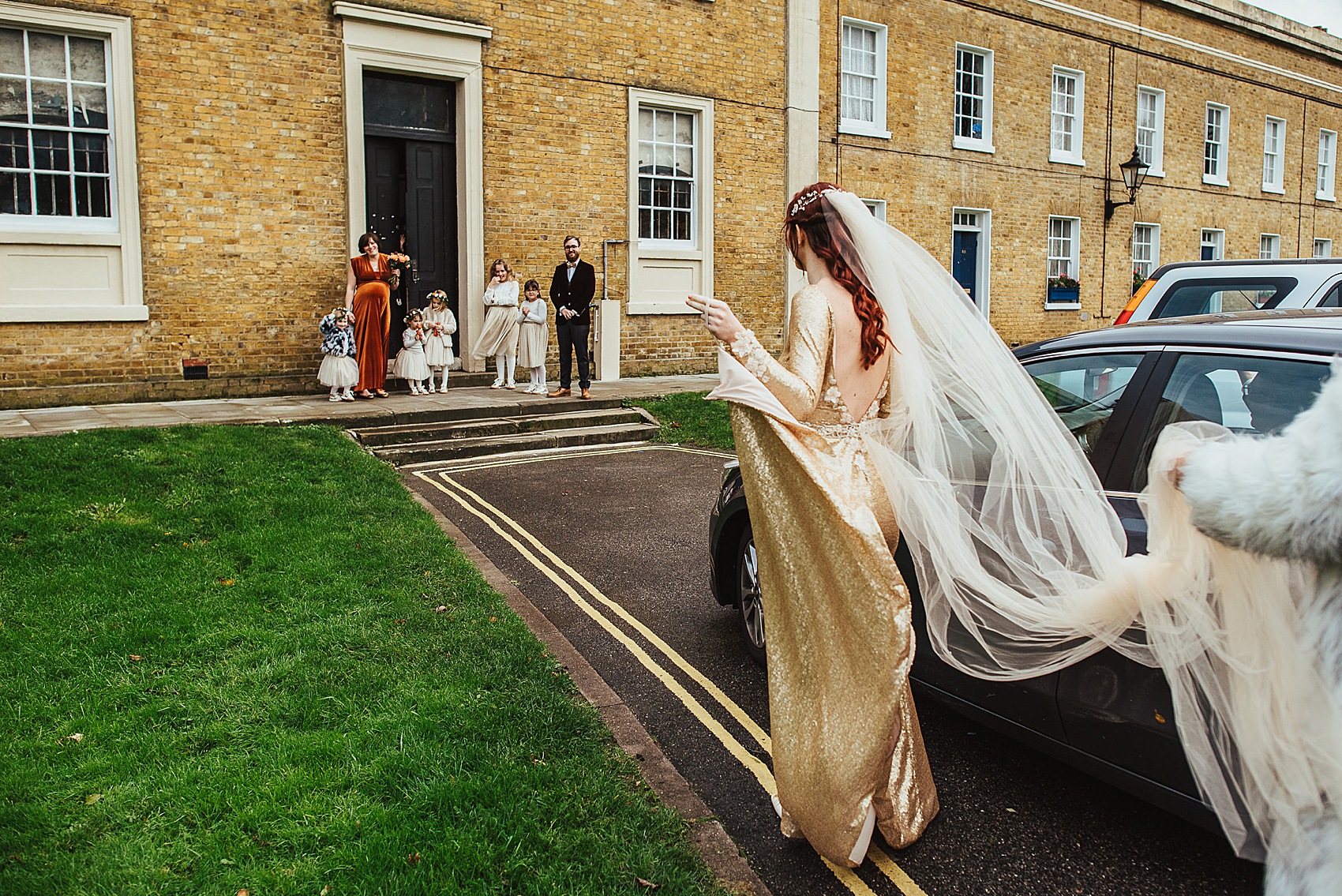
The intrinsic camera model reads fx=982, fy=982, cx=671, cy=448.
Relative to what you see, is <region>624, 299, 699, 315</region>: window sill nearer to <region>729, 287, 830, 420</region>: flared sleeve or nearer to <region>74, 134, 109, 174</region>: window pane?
<region>74, 134, 109, 174</region>: window pane

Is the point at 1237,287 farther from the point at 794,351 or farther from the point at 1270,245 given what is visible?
the point at 1270,245

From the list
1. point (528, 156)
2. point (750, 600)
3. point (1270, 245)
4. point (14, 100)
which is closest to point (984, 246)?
point (528, 156)

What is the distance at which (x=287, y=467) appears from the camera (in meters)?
8.35

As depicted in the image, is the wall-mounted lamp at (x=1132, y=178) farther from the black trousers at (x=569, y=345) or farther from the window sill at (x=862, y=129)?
the black trousers at (x=569, y=345)

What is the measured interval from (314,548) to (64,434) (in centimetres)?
426

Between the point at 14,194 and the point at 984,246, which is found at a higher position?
the point at 984,246

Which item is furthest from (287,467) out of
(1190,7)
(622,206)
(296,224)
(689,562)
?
(1190,7)

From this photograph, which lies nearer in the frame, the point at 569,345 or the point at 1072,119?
the point at 569,345

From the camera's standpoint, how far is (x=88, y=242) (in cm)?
1173

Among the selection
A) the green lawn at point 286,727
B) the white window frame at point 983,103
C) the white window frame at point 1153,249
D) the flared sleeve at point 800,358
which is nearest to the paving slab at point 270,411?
the green lawn at point 286,727

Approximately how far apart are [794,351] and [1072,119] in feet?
71.5

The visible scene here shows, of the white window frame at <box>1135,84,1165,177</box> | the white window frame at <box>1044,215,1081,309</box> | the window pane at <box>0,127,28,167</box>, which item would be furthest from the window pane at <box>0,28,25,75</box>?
the white window frame at <box>1135,84,1165,177</box>

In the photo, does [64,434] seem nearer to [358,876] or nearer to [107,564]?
[107,564]

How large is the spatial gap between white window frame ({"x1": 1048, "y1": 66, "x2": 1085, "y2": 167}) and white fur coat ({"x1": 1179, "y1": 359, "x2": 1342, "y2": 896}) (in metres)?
21.7
